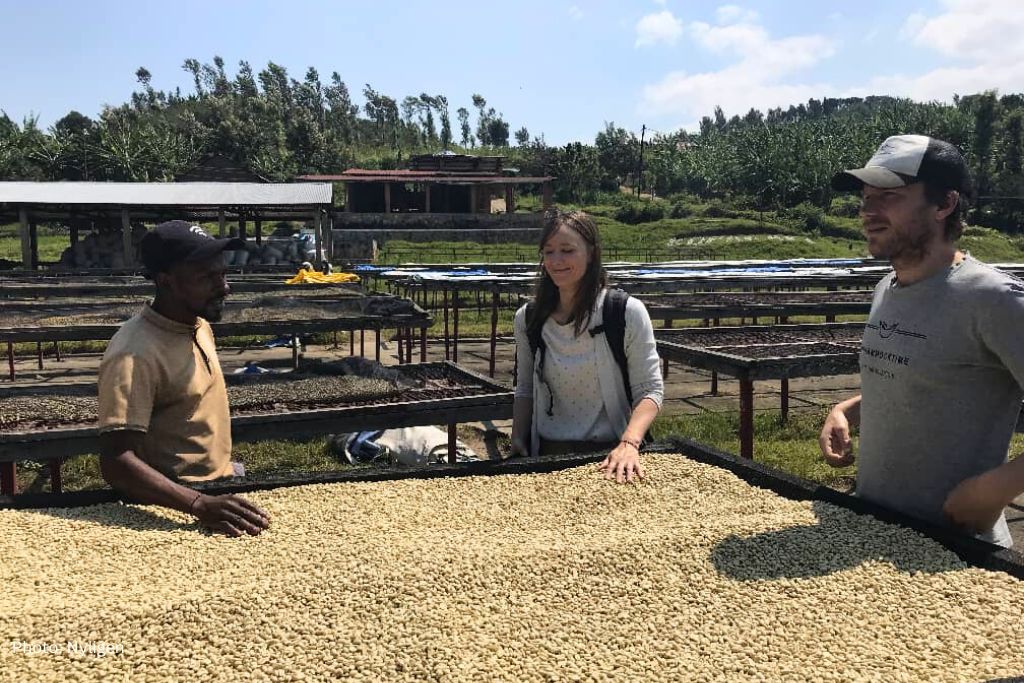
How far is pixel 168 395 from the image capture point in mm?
2531

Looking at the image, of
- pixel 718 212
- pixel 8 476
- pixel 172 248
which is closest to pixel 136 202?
pixel 8 476

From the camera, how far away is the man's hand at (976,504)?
194 cm

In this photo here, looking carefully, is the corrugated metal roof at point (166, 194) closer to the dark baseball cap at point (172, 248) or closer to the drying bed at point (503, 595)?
the dark baseball cap at point (172, 248)

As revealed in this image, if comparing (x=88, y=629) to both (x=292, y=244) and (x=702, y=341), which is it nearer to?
(x=702, y=341)

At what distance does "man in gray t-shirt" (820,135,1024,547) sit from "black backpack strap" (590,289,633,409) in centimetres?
84

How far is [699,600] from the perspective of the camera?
6.13ft

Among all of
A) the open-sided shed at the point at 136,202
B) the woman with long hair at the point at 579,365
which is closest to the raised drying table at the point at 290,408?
the woman with long hair at the point at 579,365

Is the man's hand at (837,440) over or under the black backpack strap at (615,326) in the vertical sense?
under

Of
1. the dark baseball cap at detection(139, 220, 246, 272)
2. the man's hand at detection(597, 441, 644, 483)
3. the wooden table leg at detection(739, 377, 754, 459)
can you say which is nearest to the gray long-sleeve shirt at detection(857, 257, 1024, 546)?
the man's hand at detection(597, 441, 644, 483)

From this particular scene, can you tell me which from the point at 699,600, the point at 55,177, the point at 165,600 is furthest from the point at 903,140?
the point at 55,177

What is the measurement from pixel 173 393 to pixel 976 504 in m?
2.21

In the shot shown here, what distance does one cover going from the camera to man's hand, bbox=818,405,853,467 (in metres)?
2.49

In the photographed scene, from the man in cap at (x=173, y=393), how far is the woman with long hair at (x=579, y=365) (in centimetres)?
106

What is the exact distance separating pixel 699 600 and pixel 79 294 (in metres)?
10.4
